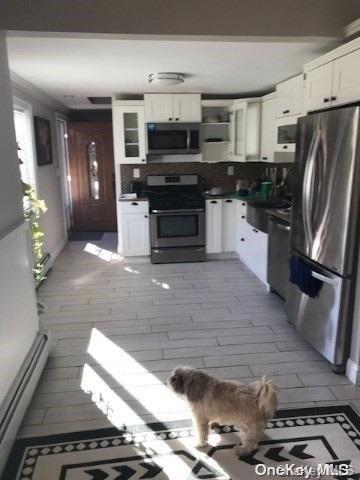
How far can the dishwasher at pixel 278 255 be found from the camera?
342 centimetres

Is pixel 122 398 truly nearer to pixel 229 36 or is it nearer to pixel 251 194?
pixel 229 36

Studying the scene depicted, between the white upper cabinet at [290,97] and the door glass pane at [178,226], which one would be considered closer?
the white upper cabinet at [290,97]

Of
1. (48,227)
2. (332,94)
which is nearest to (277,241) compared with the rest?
(332,94)

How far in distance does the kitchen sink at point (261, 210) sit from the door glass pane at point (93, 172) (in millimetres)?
3439

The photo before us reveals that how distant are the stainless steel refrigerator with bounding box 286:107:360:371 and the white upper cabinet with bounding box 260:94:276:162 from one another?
1766mm

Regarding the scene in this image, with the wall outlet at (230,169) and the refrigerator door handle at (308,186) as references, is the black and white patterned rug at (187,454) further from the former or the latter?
the wall outlet at (230,169)

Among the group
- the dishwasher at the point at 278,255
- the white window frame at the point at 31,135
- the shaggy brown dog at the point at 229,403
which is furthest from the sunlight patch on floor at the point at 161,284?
the shaggy brown dog at the point at 229,403

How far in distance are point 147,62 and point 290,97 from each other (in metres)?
1.55

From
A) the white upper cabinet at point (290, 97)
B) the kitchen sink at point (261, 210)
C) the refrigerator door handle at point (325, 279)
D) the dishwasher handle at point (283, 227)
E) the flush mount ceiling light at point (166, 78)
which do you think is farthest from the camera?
the kitchen sink at point (261, 210)

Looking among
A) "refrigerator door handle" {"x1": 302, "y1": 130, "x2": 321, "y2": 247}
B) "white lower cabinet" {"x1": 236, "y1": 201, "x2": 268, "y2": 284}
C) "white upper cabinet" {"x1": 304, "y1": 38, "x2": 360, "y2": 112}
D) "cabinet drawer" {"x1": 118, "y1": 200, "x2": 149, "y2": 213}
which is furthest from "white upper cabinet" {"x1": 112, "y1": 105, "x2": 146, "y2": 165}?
"refrigerator door handle" {"x1": 302, "y1": 130, "x2": 321, "y2": 247}

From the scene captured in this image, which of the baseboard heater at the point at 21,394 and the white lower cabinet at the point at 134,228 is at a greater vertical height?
the white lower cabinet at the point at 134,228

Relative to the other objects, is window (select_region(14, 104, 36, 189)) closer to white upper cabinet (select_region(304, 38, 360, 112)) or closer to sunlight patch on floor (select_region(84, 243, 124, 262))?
sunlight patch on floor (select_region(84, 243, 124, 262))

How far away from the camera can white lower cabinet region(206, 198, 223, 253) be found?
16.8 ft

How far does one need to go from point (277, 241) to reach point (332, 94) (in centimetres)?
146
